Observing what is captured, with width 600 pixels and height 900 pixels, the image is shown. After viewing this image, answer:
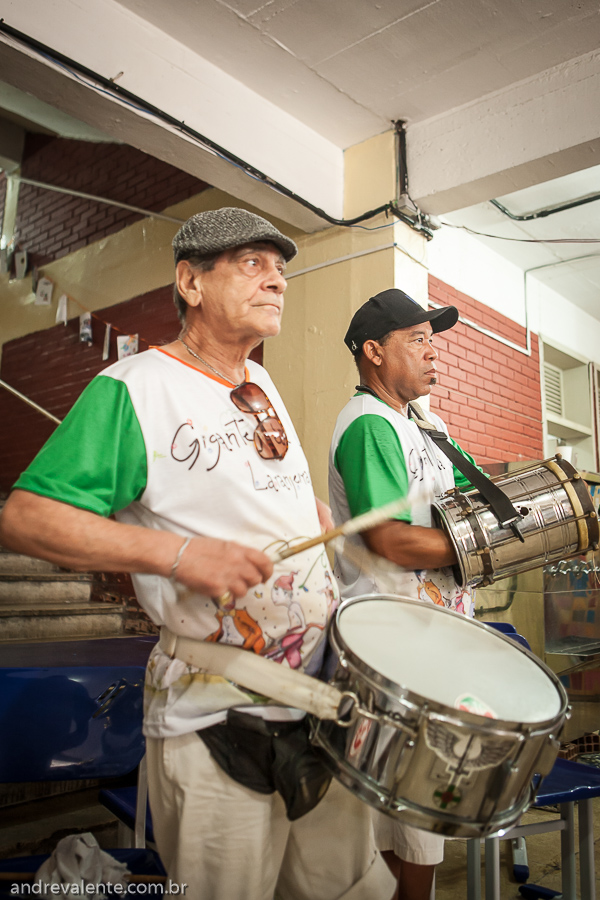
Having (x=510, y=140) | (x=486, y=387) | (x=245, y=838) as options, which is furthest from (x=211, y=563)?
(x=486, y=387)

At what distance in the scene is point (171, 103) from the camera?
310 cm

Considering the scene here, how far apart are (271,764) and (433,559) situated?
75 cm

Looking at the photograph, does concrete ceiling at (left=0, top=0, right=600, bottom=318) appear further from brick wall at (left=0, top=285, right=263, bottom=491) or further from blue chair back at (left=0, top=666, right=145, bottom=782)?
blue chair back at (left=0, top=666, right=145, bottom=782)

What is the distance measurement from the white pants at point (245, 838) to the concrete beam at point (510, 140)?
10.6 ft

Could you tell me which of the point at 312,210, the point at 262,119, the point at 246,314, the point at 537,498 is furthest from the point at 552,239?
the point at 246,314

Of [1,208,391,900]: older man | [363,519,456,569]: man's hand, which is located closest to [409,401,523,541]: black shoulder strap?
[363,519,456,569]: man's hand

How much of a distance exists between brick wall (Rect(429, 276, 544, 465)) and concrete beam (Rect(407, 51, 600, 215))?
123 cm

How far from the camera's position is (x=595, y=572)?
401 cm

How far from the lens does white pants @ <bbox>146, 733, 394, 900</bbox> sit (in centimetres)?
107

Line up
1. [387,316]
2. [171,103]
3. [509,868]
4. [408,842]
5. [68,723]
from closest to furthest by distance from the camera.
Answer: [408,842] → [68,723] → [387,316] → [509,868] → [171,103]

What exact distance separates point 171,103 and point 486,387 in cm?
338

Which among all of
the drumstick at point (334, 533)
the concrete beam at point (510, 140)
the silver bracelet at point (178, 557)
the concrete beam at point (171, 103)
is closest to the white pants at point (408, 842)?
the drumstick at point (334, 533)

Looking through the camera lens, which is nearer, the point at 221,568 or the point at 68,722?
the point at 221,568

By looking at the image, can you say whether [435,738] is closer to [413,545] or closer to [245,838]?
[245,838]
